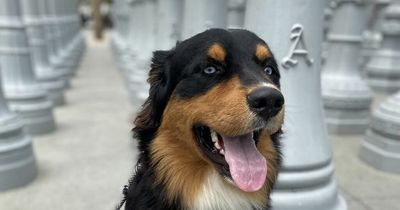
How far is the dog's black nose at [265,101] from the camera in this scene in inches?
88.2

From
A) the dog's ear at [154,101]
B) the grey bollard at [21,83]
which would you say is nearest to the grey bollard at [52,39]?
the grey bollard at [21,83]

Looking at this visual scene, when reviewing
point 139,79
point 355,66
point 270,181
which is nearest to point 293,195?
point 270,181

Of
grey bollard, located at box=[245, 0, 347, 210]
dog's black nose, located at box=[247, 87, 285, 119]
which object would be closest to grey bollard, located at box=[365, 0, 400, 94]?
grey bollard, located at box=[245, 0, 347, 210]

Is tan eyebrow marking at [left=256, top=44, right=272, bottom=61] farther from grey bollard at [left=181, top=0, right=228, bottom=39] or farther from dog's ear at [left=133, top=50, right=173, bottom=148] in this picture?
grey bollard at [left=181, top=0, right=228, bottom=39]

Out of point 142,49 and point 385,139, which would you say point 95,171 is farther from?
point 142,49

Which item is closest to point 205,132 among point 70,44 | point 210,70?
point 210,70

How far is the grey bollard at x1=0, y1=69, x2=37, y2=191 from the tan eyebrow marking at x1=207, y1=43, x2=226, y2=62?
3.17 metres

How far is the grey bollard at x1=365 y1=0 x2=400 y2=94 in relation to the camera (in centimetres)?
970

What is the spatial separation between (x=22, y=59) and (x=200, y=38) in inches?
192

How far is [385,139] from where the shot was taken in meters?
5.45

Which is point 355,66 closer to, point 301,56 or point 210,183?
point 301,56

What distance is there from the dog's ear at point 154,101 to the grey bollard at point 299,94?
3.52 ft

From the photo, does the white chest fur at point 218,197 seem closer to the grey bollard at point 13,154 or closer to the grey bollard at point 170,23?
the grey bollard at point 13,154

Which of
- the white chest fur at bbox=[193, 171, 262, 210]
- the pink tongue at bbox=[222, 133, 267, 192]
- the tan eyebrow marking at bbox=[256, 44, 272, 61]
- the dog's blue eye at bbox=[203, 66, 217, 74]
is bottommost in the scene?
the white chest fur at bbox=[193, 171, 262, 210]
